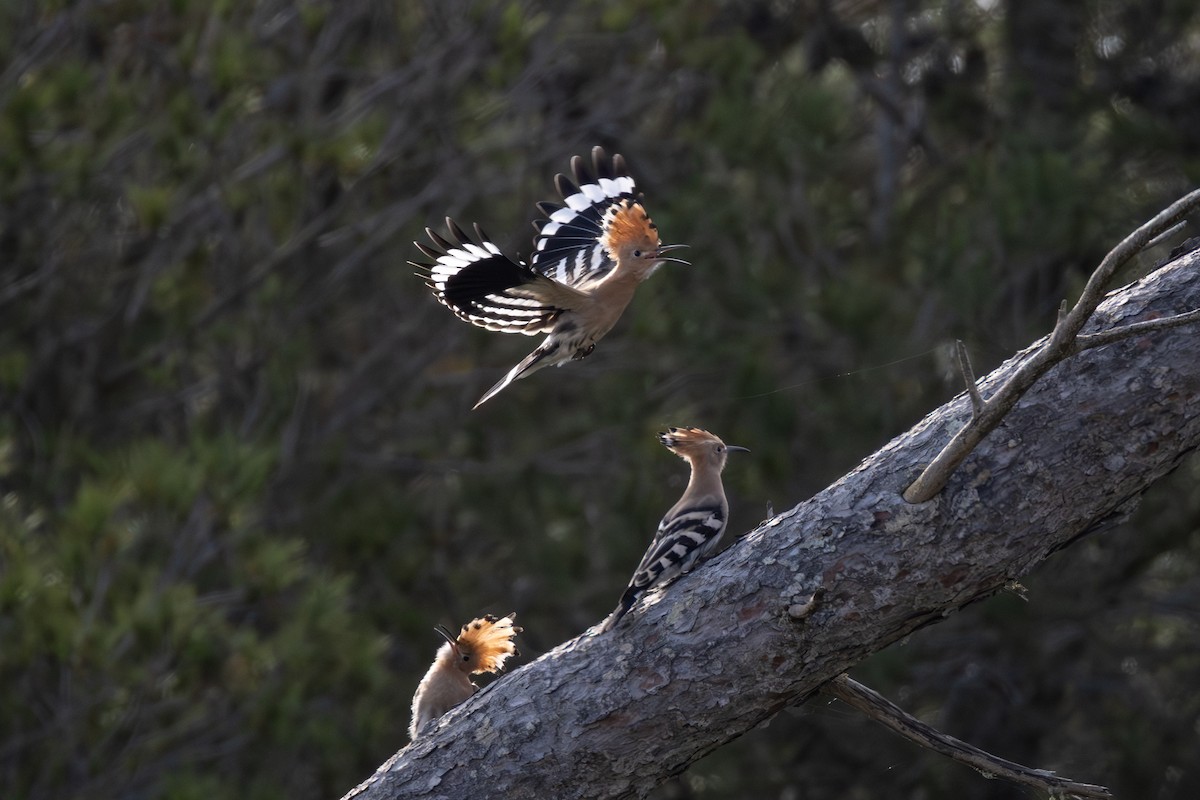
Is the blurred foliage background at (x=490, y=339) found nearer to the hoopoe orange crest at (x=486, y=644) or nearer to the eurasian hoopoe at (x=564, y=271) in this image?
the hoopoe orange crest at (x=486, y=644)

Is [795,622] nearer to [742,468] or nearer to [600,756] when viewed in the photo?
[600,756]

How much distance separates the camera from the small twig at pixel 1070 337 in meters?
2.58

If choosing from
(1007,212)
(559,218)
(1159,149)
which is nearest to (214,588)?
(559,218)


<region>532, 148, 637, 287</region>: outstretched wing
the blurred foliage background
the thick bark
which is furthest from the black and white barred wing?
the blurred foliage background

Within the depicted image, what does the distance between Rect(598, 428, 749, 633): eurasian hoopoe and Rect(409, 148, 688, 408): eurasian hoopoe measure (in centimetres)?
56

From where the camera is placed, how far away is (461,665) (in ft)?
14.8

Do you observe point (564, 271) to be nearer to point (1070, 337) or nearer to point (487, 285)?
point (487, 285)

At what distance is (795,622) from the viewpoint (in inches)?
113

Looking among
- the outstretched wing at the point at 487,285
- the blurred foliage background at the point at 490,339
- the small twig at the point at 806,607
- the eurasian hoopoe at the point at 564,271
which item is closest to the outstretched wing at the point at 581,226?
the eurasian hoopoe at the point at 564,271

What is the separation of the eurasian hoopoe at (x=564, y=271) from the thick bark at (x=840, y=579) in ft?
→ 2.85

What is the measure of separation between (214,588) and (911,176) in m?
4.76

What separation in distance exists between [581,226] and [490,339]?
3059mm

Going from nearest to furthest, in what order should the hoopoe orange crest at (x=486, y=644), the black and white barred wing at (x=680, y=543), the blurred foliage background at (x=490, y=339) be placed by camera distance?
1. the black and white barred wing at (x=680, y=543)
2. the hoopoe orange crest at (x=486, y=644)
3. the blurred foliage background at (x=490, y=339)

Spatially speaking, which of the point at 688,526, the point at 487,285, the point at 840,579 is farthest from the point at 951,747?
the point at 487,285
